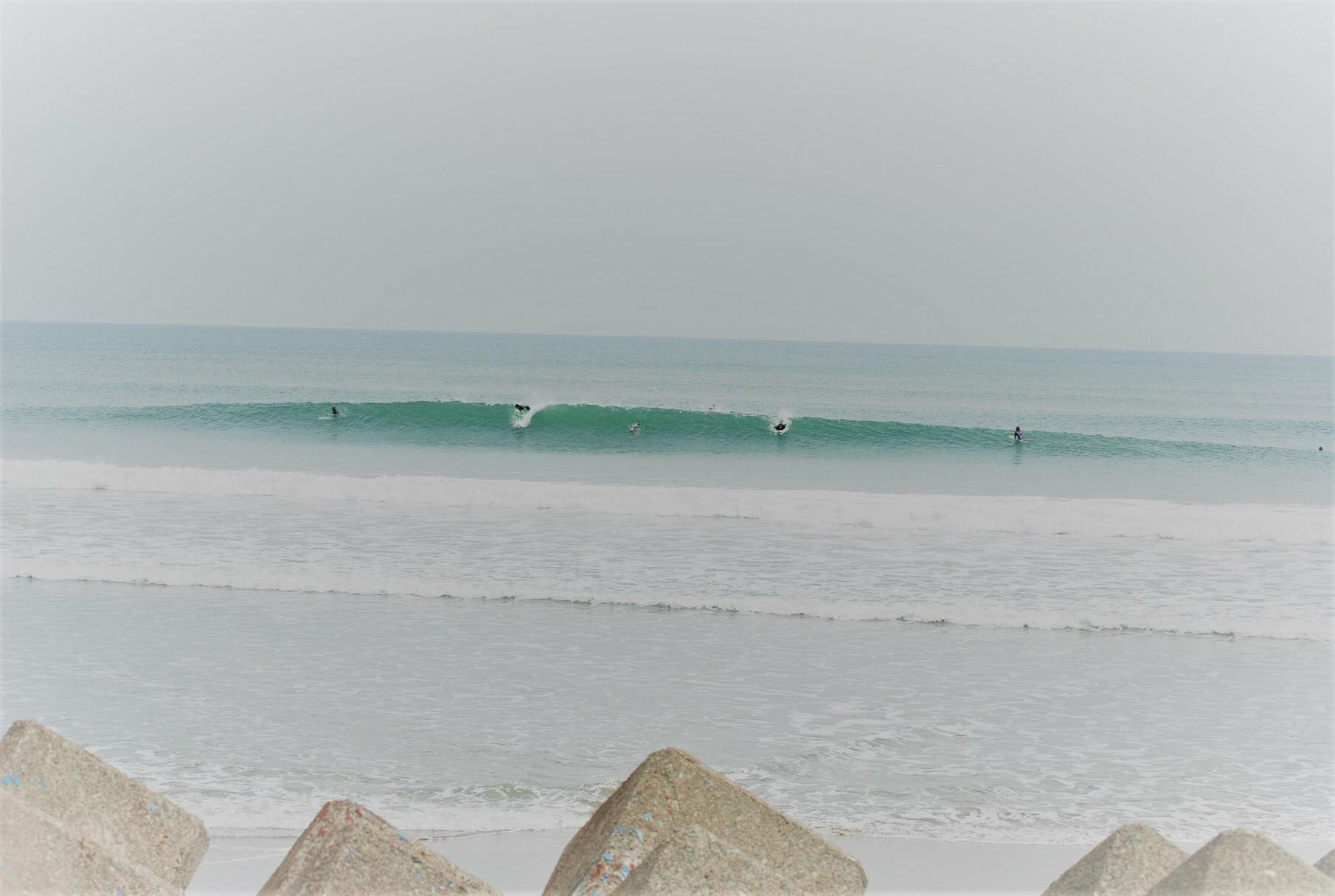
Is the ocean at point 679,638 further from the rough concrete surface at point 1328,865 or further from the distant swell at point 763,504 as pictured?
the rough concrete surface at point 1328,865

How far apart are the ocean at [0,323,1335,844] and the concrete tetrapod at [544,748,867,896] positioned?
2049 mm

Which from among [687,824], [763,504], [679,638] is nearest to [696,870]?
[687,824]

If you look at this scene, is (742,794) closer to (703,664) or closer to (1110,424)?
(703,664)

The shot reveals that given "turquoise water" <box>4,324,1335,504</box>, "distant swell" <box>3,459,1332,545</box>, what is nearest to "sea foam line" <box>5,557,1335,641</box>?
"distant swell" <box>3,459,1332,545</box>

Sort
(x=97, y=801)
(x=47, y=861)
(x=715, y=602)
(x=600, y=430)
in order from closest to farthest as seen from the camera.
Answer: (x=47, y=861), (x=97, y=801), (x=715, y=602), (x=600, y=430)

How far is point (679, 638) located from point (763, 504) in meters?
7.89

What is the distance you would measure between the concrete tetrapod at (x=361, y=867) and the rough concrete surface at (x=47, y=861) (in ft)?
1.50

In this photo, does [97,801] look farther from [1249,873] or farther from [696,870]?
[1249,873]

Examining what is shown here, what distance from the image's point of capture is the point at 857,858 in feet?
16.8

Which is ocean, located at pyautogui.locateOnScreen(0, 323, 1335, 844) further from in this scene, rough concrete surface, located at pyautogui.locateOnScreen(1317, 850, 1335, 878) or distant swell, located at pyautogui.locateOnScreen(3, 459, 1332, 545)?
rough concrete surface, located at pyautogui.locateOnScreen(1317, 850, 1335, 878)

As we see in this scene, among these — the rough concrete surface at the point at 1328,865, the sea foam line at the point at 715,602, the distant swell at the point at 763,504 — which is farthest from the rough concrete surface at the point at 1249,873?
the distant swell at the point at 763,504

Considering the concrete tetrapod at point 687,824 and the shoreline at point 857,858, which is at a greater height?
the concrete tetrapod at point 687,824

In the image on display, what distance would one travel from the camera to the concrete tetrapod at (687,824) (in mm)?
3273

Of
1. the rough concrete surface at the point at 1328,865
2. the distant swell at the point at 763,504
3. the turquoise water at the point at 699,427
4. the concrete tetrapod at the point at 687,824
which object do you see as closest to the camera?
the concrete tetrapod at the point at 687,824
